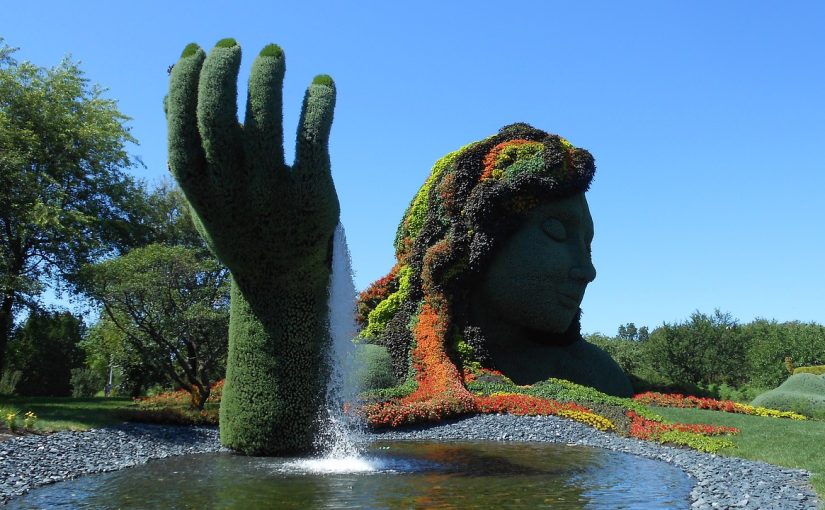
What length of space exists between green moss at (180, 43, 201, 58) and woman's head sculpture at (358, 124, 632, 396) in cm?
955

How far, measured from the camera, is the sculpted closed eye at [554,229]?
666 inches

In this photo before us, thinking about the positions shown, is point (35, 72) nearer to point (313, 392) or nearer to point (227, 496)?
point (313, 392)

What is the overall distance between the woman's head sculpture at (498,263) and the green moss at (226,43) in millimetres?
9541

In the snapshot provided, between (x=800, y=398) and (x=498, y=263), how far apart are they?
7915mm

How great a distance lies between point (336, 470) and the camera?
27.3 feet

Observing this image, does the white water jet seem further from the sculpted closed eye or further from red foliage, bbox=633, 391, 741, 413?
red foliage, bbox=633, 391, 741, 413

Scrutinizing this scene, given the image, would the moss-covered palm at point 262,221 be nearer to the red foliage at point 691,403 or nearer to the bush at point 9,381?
the red foliage at point 691,403

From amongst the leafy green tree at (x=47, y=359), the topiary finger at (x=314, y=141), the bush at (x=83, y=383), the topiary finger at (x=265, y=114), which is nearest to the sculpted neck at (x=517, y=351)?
the topiary finger at (x=314, y=141)

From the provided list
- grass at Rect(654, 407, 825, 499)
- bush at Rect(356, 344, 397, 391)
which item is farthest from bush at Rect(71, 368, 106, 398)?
grass at Rect(654, 407, 825, 499)

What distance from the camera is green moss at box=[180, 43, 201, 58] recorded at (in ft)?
26.3

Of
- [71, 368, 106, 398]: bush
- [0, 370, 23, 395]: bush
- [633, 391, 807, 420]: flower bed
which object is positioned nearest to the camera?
[633, 391, 807, 420]: flower bed

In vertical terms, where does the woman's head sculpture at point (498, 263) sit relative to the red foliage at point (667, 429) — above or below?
above

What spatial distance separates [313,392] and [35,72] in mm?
18995

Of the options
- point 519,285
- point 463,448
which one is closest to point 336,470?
point 463,448
